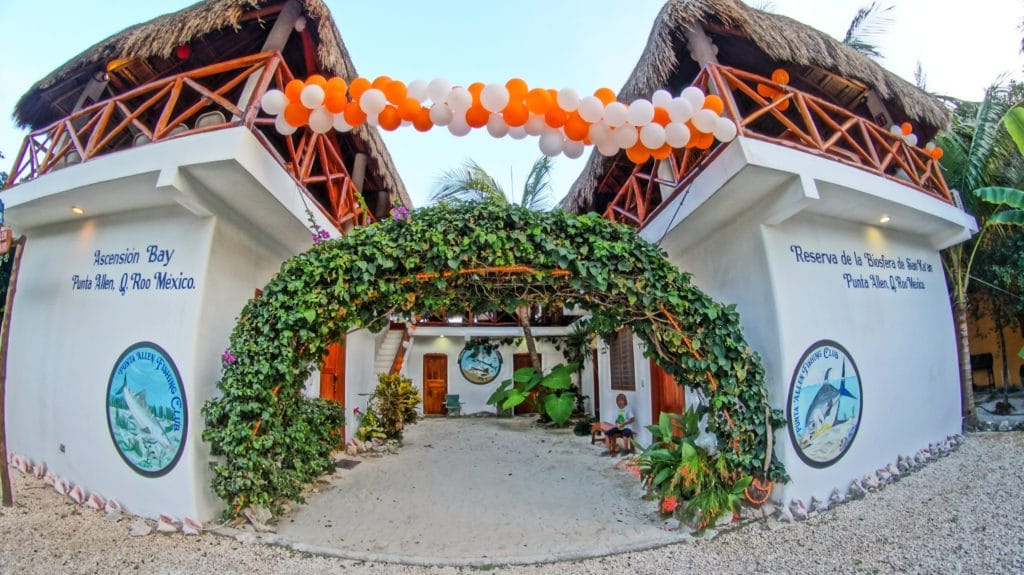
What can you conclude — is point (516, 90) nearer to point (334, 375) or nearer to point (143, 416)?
point (143, 416)

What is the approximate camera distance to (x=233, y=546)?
382 centimetres

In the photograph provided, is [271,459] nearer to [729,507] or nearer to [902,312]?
[729,507]

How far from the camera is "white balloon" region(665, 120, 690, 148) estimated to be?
4.27 m

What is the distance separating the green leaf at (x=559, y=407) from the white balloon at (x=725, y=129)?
290 inches

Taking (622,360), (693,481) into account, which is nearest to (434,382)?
(622,360)

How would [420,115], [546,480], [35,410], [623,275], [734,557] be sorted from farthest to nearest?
[546,480] → [35,410] → [623,275] → [420,115] → [734,557]

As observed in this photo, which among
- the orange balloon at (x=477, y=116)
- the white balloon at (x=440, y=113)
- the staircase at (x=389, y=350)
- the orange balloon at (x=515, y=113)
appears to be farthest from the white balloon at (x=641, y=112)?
the staircase at (x=389, y=350)

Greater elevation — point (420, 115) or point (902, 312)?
point (420, 115)

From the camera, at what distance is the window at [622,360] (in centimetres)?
837

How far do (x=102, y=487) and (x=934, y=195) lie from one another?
30.0ft

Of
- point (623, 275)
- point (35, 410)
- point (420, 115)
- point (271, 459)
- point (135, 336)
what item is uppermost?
point (420, 115)

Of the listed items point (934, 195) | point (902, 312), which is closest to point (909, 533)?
point (902, 312)

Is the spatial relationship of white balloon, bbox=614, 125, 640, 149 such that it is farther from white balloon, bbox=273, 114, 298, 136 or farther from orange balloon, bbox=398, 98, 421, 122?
white balloon, bbox=273, 114, 298, 136

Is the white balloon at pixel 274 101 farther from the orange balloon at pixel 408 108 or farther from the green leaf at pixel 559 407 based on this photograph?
the green leaf at pixel 559 407
